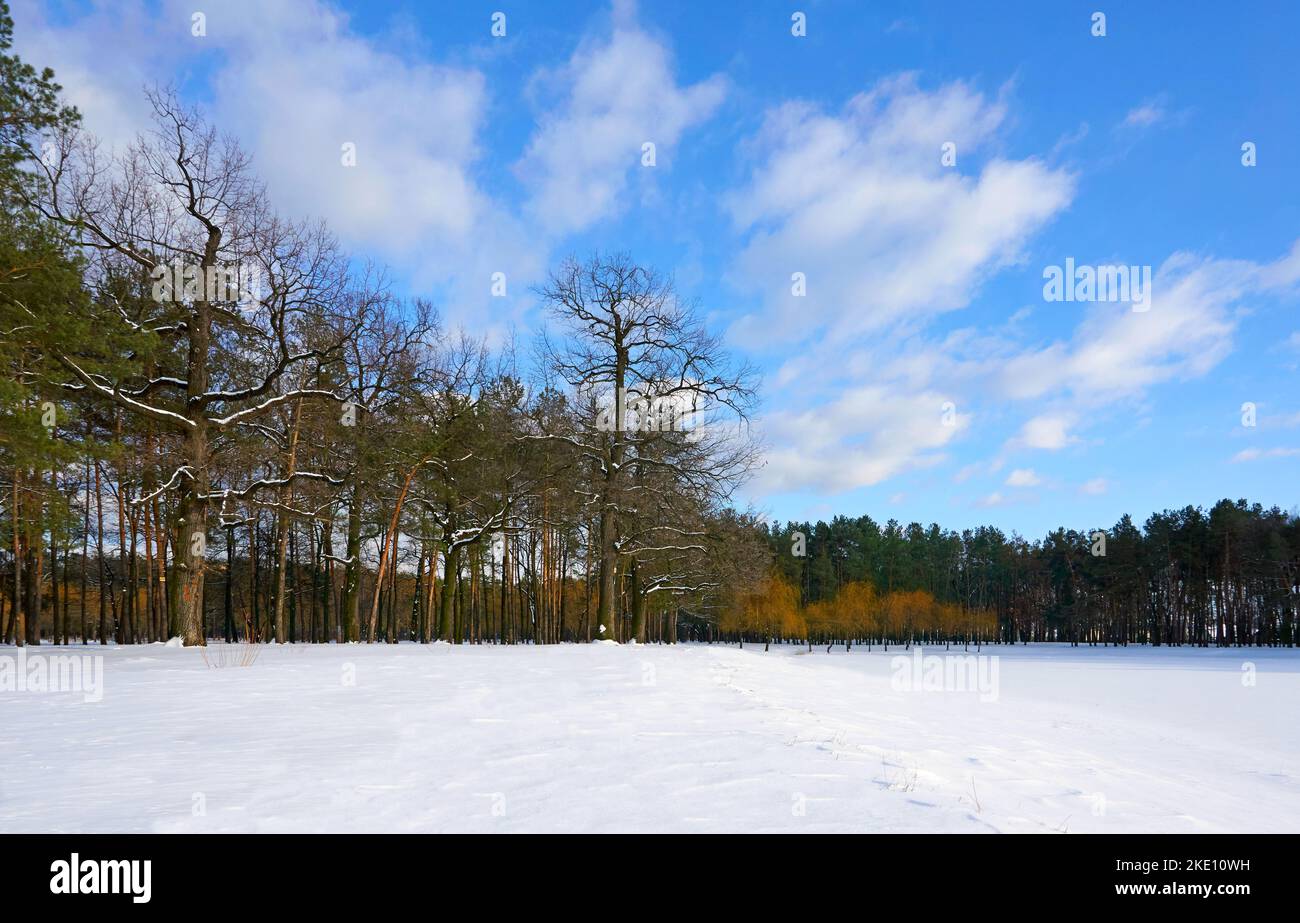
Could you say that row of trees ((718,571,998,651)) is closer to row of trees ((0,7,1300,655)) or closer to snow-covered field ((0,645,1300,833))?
row of trees ((0,7,1300,655))

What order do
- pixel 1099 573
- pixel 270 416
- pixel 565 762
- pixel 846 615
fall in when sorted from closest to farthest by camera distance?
pixel 565 762
pixel 270 416
pixel 846 615
pixel 1099 573

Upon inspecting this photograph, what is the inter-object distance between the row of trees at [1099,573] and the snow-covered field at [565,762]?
5328 centimetres

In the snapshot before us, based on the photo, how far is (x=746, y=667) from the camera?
1736 centimetres

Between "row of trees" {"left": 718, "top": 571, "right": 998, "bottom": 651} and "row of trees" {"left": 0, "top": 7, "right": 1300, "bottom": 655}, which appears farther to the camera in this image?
"row of trees" {"left": 718, "top": 571, "right": 998, "bottom": 651}

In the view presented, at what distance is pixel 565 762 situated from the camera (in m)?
5.43

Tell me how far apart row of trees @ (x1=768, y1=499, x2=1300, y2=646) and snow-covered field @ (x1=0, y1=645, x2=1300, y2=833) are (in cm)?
5328

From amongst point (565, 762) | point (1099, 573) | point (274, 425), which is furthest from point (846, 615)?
point (565, 762)

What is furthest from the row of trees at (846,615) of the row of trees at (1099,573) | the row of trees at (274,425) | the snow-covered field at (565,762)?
the snow-covered field at (565,762)

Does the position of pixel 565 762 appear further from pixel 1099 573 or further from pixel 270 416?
pixel 1099 573

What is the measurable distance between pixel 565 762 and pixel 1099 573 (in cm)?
10363

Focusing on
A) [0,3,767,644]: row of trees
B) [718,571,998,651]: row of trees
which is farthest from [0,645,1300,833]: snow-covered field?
[718,571,998,651]: row of trees

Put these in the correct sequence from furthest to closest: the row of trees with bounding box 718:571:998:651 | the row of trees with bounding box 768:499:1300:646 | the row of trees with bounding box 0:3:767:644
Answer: the row of trees with bounding box 768:499:1300:646 → the row of trees with bounding box 718:571:998:651 → the row of trees with bounding box 0:3:767:644

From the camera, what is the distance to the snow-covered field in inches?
162
